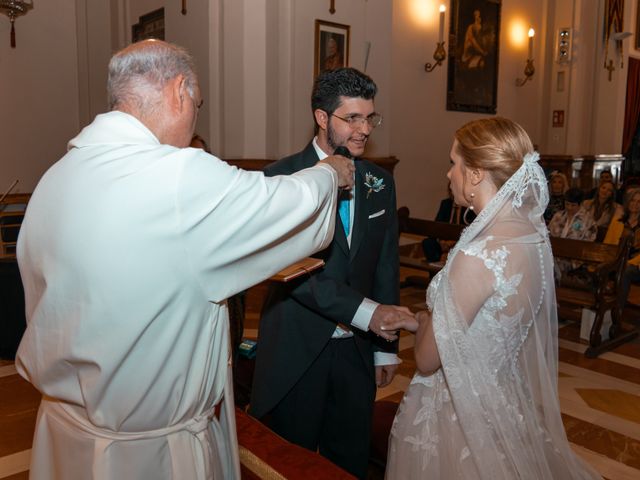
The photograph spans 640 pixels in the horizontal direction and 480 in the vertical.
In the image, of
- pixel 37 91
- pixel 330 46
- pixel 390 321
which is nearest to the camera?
pixel 390 321

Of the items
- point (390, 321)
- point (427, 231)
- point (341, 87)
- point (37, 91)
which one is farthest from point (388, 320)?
point (37, 91)

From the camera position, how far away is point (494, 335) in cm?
181

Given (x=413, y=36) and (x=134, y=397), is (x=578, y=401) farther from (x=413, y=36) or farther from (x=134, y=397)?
(x=413, y=36)

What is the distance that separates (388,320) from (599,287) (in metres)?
3.78

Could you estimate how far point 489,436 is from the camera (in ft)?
6.01

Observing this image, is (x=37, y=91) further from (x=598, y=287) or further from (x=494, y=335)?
(x=494, y=335)

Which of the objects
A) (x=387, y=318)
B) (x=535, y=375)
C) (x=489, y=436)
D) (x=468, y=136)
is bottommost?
(x=489, y=436)

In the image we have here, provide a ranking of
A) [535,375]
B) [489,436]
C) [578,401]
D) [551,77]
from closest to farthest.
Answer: [489,436], [535,375], [578,401], [551,77]

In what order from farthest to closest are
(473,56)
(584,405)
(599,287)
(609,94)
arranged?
(609,94)
(473,56)
(599,287)
(584,405)

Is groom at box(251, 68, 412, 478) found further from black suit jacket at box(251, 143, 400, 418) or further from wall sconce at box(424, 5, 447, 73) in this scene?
wall sconce at box(424, 5, 447, 73)

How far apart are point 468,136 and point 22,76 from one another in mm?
6994

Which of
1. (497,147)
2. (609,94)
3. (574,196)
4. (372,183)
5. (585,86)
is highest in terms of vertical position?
(585,86)

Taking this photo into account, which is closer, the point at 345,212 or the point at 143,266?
the point at 143,266

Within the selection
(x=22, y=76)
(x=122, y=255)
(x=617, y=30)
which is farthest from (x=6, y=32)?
(x=617, y=30)
